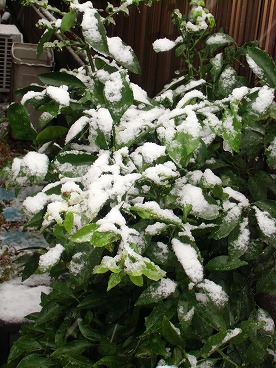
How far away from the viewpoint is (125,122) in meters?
2.19

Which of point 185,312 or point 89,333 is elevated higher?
point 185,312

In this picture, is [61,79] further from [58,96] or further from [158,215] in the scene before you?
[158,215]

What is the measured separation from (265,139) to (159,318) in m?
0.79

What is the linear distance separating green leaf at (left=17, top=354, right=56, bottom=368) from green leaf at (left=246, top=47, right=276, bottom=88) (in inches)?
55.0

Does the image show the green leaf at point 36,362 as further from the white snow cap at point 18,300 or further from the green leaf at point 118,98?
the green leaf at point 118,98

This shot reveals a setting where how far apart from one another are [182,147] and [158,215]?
0.75 ft

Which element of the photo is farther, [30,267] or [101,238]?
[30,267]

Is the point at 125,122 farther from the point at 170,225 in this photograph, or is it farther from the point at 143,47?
the point at 143,47

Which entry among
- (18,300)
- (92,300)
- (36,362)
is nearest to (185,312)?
(92,300)

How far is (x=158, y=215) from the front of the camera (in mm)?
1782

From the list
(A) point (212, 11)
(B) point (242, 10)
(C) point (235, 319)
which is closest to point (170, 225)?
(C) point (235, 319)

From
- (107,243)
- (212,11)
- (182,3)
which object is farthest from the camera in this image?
(182,3)

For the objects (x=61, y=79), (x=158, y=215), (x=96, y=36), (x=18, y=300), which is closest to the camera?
(x=158, y=215)

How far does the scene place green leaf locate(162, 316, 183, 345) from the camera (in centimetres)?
186
